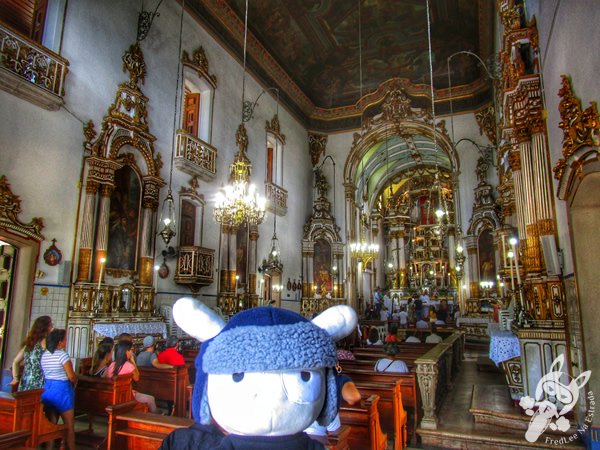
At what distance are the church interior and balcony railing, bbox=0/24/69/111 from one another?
38 millimetres

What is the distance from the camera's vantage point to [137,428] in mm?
3086

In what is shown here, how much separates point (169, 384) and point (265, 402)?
14.8ft

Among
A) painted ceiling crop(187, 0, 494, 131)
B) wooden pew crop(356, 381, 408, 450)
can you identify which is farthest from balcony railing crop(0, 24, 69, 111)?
wooden pew crop(356, 381, 408, 450)

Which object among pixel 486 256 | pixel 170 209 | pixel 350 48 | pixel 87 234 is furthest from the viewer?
pixel 350 48

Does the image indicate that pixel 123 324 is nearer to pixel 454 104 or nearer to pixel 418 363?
pixel 418 363

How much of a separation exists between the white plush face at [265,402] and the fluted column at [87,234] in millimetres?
6847

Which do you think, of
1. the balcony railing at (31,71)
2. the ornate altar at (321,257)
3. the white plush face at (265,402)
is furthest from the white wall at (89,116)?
the white plush face at (265,402)

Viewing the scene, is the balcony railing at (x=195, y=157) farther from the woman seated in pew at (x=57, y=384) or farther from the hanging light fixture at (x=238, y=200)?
the woman seated in pew at (x=57, y=384)

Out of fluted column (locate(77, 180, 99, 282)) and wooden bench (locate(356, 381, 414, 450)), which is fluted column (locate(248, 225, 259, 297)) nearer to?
fluted column (locate(77, 180, 99, 282))

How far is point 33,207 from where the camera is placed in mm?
6855

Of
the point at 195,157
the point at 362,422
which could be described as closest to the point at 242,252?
the point at 195,157

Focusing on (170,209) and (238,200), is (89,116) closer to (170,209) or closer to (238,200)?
(170,209)

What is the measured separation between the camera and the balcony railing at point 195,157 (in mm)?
10224

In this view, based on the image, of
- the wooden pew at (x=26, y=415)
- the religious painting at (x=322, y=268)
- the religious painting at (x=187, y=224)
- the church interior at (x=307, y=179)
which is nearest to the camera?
the wooden pew at (x=26, y=415)
